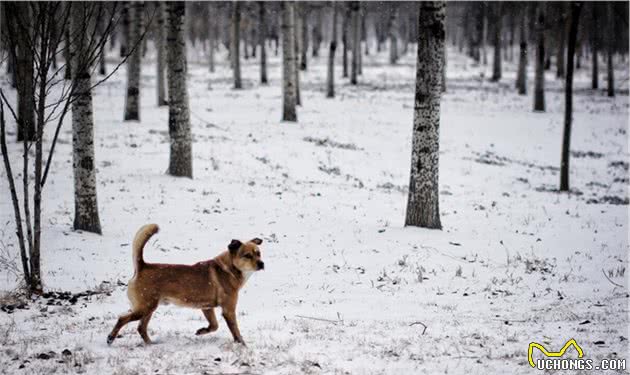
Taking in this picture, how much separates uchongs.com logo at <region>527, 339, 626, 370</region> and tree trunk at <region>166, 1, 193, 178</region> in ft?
33.5

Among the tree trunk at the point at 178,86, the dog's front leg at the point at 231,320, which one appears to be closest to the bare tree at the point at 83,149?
the tree trunk at the point at 178,86

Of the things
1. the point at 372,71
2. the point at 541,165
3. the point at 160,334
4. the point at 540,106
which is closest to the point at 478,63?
the point at 372,71

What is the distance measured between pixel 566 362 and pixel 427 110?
18.8 ft

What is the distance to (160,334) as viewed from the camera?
6047 millimetres

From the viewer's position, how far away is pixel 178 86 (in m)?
13.7

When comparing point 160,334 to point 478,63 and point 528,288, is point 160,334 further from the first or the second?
point 478,63

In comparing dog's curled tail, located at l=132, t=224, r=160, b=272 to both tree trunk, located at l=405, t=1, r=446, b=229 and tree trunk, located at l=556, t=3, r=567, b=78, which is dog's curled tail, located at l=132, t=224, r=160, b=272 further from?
tree trunk, located at l=556, t=3, r=567, b=78

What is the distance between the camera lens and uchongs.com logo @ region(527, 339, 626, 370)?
559cm

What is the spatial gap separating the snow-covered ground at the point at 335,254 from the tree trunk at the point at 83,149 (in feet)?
1.24

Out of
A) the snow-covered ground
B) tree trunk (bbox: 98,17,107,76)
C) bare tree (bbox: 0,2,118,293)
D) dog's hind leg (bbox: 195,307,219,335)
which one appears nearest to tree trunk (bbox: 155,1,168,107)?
tree trunk (bbox: 98,17,107,76)

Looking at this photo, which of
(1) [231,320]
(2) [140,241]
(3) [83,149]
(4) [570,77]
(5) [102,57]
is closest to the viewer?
(2) [140,241]

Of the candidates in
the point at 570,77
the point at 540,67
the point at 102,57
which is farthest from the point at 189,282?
the point at 540,67

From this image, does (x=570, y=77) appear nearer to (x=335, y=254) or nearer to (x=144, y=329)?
(x=335, y=254)

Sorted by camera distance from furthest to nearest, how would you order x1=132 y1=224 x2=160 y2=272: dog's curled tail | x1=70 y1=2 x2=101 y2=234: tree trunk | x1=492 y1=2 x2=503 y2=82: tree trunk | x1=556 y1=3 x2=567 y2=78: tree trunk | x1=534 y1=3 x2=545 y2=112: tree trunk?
x1=556 y1=3 x2=567 y2=78: tree trunk < x1=492 y1=2 x2=503 y2=82: tree trunk < x1=534 y1=3 x2=545 y2=112: tree trunk < x1=70 y1=2 x2=101 y2=234: tree trunk < x1=132 y1=224 x2=160 y2=272: dog's curled tail
